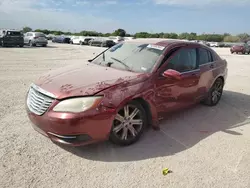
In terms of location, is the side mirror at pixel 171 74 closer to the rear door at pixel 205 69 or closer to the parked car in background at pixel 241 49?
the rear door at pixel 205 69

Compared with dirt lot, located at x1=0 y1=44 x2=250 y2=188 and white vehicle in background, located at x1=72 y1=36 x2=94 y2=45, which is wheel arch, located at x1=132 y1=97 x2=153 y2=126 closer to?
dirt lot, located at x1=0 y1=44 x2=250 y2=188

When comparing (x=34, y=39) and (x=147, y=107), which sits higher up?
(x=34, y=39)

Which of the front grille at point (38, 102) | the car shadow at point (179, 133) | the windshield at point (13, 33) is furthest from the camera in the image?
the windshield at point (13, 33)

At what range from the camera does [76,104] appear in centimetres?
317

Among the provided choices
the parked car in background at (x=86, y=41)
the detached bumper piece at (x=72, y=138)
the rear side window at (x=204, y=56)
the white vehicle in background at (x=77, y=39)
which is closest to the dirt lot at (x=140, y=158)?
the detached bumper piece at (x=72, y=138)

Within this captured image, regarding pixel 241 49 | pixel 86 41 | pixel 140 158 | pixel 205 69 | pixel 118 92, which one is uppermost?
pixel 205 69

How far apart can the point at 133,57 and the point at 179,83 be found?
963mm

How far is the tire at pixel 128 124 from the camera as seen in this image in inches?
140

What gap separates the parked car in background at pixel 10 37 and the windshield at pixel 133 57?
22071mm

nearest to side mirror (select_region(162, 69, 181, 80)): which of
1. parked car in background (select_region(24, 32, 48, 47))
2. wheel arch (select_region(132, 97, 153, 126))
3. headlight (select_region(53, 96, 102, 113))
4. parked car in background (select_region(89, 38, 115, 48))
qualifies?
wheel arch (select_region(132, 97, 153, 126))

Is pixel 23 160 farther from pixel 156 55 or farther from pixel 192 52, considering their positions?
pixel 192 52

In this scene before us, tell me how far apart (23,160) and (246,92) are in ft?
22.3

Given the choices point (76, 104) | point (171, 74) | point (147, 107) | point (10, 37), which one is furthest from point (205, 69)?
point (10, 37)

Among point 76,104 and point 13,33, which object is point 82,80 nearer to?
point 76,104
